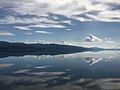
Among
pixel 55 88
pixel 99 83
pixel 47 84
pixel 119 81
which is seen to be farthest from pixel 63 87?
pixel 119 81

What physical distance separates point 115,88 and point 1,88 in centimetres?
1842

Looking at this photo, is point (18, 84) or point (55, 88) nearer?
point (55, 88)

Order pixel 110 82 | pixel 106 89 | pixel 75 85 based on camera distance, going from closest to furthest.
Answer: pixel 106 89 < pixel 75 85 < pixel 110 82

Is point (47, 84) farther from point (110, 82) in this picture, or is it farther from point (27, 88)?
point (110, 82)

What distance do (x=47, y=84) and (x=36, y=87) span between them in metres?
3.32

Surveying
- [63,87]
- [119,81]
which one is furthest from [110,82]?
[63,87]

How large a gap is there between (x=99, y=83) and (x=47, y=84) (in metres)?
9.24

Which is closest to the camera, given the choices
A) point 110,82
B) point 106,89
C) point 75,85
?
point 106,89

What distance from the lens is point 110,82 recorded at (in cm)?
4925

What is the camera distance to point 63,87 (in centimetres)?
4434

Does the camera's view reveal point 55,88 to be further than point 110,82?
No

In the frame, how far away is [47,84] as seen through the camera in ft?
157

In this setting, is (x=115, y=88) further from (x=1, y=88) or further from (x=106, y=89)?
(x=1, y=88)

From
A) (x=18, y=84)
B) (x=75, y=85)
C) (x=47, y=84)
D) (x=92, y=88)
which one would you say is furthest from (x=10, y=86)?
(x=92, y=88)
